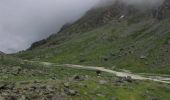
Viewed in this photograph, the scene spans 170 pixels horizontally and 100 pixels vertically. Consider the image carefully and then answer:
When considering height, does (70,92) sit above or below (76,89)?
below

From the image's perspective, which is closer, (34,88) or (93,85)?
(34,88)

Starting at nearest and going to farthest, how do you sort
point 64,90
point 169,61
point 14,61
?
1. point 64,90
2. point 14,61
3. point 169,61

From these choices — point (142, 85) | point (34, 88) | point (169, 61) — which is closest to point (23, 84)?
point (34, 88)

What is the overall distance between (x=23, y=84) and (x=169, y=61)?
4542 inches

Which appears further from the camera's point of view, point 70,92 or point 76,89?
point 76,89

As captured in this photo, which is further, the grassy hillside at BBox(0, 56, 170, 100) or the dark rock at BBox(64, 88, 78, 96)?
the dark rock at BBox(64, 88, 78, 96)

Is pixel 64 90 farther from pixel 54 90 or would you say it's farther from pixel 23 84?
pixel 23 84

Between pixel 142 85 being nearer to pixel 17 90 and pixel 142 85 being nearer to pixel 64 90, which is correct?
pixel 64 90

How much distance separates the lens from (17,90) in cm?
8169

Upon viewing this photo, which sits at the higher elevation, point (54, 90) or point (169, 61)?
point (169, 61)

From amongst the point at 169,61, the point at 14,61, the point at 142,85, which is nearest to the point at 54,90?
the point at 142,85

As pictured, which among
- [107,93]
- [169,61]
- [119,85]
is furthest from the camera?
[169,61]

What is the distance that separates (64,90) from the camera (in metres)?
85.5

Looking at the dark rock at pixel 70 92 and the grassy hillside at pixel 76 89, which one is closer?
the grassy hillside at pixel 76 89
